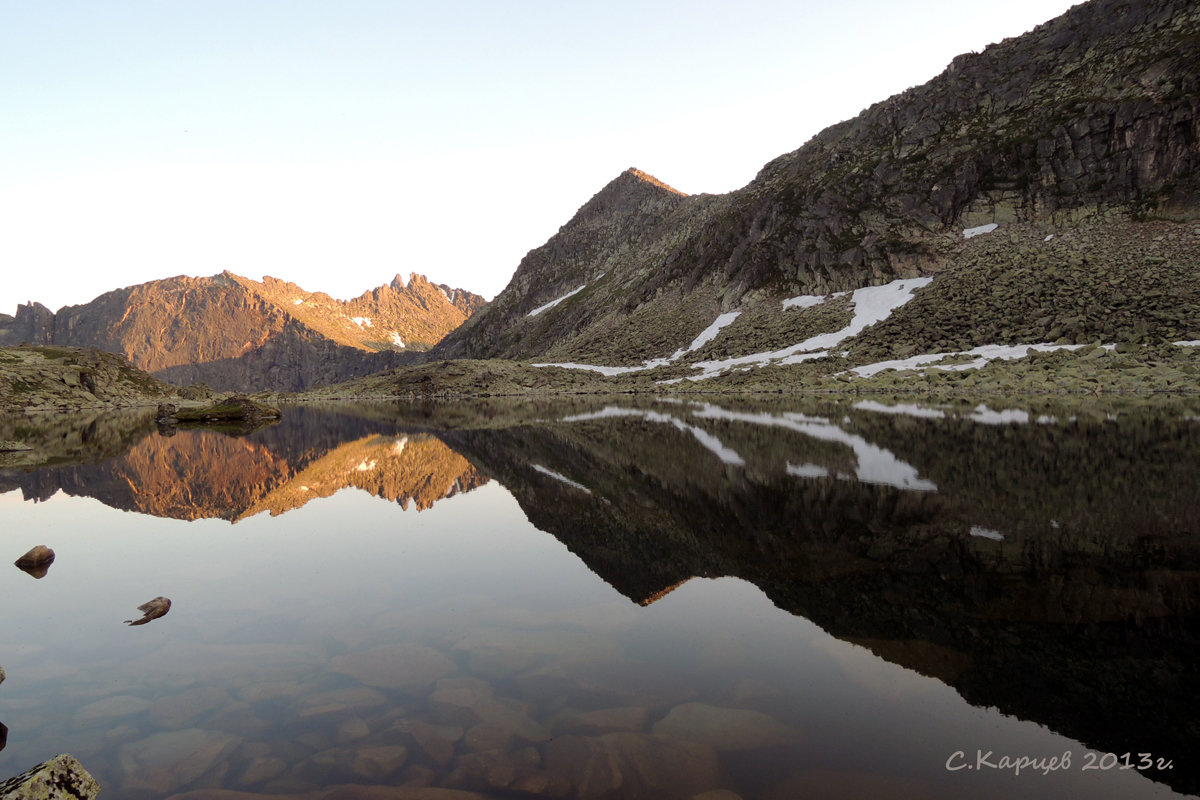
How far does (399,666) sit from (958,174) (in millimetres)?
114898

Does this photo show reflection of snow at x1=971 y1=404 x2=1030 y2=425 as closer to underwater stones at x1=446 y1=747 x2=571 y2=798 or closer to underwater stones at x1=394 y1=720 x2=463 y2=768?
underwater stones at x1=446 y1=747 x2=571 y2=798

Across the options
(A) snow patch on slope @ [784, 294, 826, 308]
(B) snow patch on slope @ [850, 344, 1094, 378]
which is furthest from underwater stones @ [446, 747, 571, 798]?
(A) snow patch on slope @ [784, 294, 826, 308]

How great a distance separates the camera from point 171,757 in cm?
598

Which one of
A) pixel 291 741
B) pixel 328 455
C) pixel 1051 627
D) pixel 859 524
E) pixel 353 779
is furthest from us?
pixel 328 455

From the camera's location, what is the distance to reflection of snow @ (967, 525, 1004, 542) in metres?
12.2

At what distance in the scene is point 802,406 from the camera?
48.9 meters

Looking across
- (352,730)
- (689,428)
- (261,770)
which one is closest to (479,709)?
(352,730)

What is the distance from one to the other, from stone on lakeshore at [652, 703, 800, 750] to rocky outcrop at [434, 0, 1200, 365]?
7557 centimetres

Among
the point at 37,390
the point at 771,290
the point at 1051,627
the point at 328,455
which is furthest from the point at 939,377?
A: the point at 37,390

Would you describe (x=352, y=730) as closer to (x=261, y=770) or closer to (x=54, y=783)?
(x=261, y=770)

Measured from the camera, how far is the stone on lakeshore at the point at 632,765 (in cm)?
523

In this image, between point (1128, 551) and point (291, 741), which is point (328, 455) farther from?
point (1128, 551)

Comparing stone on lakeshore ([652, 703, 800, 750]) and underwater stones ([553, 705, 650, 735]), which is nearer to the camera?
stone on lakeshore ([652, 703, 800, 750])

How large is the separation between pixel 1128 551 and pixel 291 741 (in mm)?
13595
